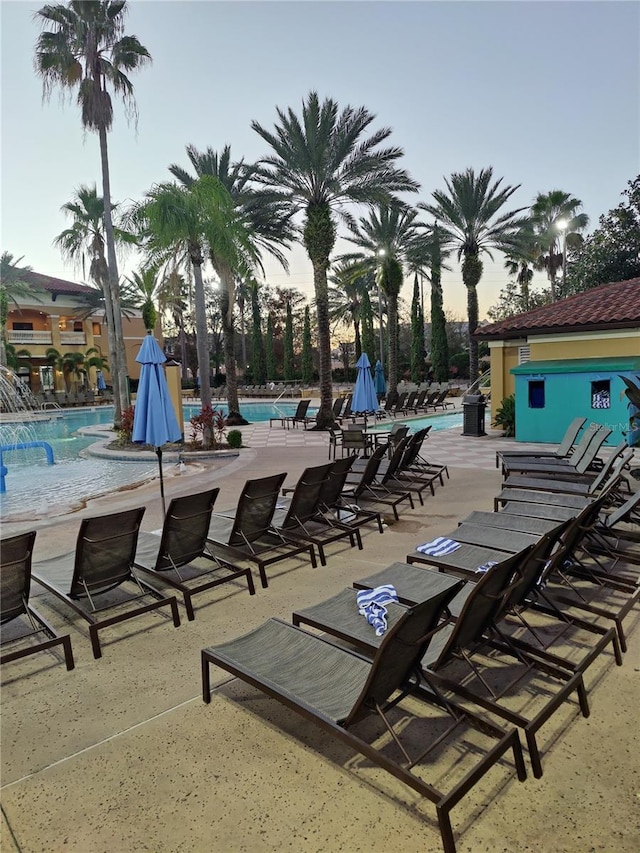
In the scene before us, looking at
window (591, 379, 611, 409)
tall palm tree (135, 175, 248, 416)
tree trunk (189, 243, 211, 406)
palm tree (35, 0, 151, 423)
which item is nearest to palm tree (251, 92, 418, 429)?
tall palm tree (135, 175, 248, 416)

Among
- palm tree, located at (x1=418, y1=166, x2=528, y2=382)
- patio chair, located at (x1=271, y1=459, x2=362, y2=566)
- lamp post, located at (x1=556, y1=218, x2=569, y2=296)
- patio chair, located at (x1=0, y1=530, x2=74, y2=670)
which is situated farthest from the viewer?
lamp post, located at (x1=556, y1=218, x2=569, y2=296)

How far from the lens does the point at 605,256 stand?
30.2 m

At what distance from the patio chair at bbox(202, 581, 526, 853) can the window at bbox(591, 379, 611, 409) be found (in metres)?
12.3

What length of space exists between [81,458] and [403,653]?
1487cm

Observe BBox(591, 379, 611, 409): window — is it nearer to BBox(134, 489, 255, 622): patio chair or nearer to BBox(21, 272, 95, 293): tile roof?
BBox(134, 489, 255, 622): patio chair

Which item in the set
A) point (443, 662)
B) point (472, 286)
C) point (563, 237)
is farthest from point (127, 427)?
point (563, 237)

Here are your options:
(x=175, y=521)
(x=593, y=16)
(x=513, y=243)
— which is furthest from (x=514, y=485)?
(x=513, y=243)

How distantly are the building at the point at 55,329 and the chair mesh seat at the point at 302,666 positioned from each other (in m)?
41.6

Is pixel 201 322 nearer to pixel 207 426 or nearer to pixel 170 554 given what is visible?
pixel 207 426

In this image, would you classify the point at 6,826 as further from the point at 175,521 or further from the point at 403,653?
the point at 175,521

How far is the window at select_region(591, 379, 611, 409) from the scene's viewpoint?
1362 centimetres

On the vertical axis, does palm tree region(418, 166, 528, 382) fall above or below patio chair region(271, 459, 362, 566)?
above

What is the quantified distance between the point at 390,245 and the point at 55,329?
3046 centimetres

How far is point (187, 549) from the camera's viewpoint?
5078mm
